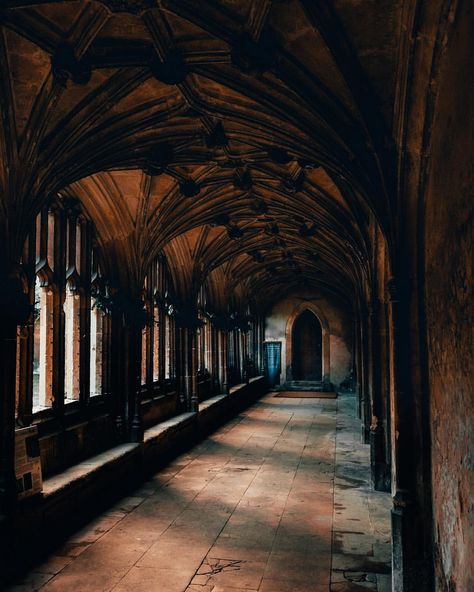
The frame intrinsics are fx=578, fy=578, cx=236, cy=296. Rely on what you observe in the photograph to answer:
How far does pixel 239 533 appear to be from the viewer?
6359 mm

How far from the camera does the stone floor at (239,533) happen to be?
5105mm

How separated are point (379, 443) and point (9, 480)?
16.6 ft

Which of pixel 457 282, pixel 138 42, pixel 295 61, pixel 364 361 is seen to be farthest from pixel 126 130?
pixel 364 361

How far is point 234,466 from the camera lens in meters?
9.88

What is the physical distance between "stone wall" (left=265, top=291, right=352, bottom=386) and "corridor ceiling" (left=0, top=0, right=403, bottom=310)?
1639cm

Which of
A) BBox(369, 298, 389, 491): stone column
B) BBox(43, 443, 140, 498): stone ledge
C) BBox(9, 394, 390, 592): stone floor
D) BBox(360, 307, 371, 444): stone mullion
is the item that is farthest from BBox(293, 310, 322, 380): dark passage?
BBox(43, 443, 140, 498): stone ledge

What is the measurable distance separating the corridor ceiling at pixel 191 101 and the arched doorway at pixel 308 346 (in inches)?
716

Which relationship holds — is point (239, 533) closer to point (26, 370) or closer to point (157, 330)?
point (26, 370)

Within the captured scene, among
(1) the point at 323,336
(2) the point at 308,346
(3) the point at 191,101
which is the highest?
(3) the point at 191,101

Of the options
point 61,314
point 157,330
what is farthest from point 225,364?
point 61,314

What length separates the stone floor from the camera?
16.8 ft

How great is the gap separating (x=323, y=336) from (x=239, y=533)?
19687mm

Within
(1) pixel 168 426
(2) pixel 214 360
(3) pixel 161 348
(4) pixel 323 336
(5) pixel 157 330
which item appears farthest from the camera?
(4) pixel 323 336

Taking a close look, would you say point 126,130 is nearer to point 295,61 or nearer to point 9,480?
point 295,61
